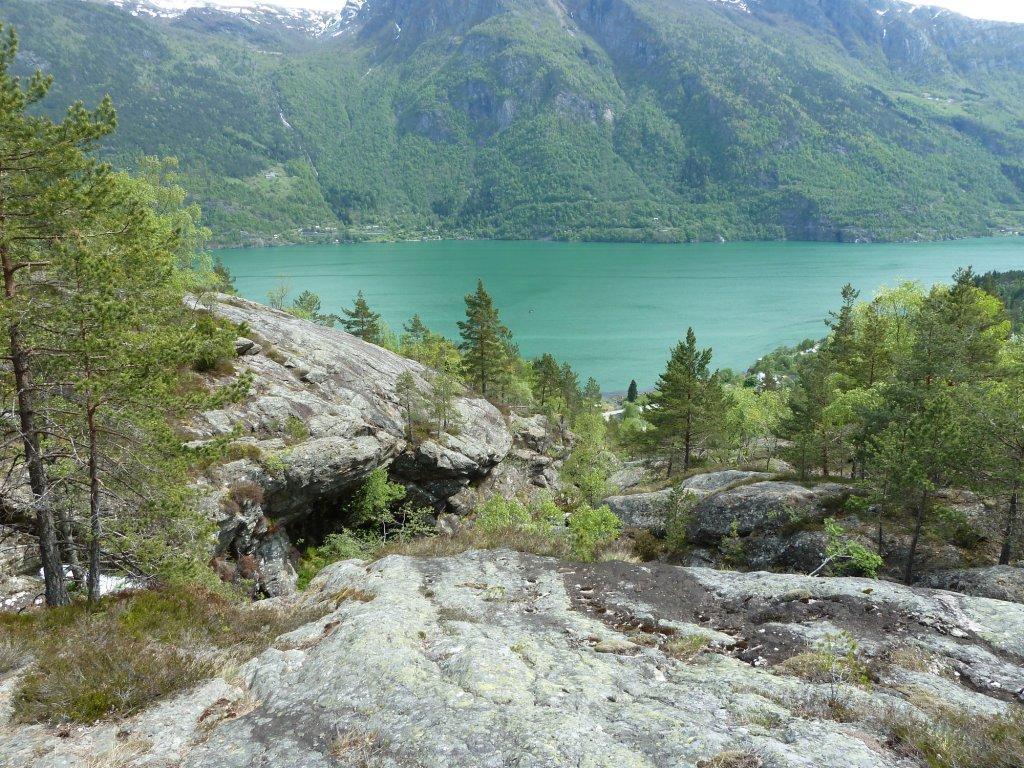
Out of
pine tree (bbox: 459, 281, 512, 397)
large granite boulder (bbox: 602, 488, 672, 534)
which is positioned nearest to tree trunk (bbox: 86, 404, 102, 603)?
large granite boulder (bbox: 602, 488, 672, 534)

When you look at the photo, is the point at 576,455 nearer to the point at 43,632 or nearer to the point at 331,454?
the point at 331,454

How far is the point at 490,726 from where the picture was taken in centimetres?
673

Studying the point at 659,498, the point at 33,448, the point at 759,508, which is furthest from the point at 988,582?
the point at 33,448

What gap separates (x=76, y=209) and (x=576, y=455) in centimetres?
4406

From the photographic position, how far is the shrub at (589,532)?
53.7ft

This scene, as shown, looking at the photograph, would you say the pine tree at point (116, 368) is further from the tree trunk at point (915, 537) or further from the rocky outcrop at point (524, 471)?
the rocky outcrop at point (524, 471)

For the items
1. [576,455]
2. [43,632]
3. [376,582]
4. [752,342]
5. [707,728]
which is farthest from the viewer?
[752,342]

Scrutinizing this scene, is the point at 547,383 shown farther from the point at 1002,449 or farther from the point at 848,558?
the point at 1002,449

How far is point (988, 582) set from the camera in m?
15.6

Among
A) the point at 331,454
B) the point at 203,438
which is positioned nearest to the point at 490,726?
the point at 203,438

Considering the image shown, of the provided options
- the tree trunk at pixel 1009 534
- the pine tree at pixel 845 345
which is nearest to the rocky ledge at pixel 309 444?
the tree trunk at pixel 1009 534

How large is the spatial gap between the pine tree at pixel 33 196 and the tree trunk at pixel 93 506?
693 mm

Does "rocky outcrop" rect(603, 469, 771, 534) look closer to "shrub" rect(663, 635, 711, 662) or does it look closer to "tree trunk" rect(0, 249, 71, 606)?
"shrub" rect(663, 635, 711, 662)

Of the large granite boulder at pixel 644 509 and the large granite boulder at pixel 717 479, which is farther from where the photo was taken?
the large granite boulder at pixel 644 509
